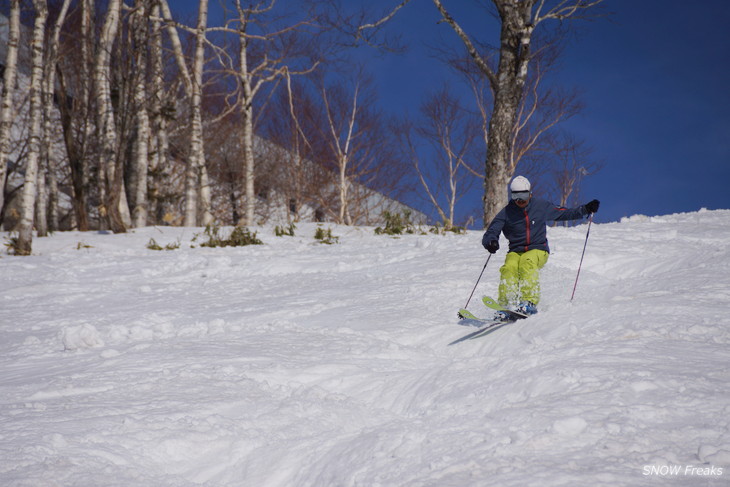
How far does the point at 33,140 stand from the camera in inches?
379

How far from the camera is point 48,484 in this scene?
2.01 m

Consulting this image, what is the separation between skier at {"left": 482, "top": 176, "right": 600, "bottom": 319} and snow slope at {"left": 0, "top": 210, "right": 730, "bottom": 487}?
0.39 metres

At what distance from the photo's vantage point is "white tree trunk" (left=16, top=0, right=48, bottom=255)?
9703 mm

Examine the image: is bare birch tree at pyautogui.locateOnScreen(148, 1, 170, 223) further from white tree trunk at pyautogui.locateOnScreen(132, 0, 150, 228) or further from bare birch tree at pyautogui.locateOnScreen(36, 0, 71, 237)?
bare birch tree at pyautogui.locateOnScreen(36, 0, 71, 237)

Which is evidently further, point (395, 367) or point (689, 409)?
point (395, 367)

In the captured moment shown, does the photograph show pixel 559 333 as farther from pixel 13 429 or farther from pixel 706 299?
pixel 13 429

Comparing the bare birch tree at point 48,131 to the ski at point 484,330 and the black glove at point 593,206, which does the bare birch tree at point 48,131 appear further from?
the black glove at point 593,206

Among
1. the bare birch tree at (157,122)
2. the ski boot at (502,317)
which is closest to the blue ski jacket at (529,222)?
the ski boot at (502,317)

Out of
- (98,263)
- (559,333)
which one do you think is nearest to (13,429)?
(559,333)

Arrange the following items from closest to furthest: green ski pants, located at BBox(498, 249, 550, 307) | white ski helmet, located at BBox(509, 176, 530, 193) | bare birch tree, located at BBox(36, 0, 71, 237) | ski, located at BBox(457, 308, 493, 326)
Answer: ski, located at BBox(457, 308, 493, 326)
green ski pants, located at BBox(498, 249, 550, 307)
white ski helmet, located at BBox(509, 176, 530, 193)
bare birch tree, located at BBox(36, 0, 71, 237)

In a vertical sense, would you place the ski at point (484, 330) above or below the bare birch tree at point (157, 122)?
below

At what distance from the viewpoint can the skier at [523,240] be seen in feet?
16.7

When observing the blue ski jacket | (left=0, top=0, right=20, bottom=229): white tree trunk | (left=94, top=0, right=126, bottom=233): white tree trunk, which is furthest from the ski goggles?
(left=94, top=0, right=126, bottom=233): white tree trunk

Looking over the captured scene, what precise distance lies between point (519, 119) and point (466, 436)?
19559mm
